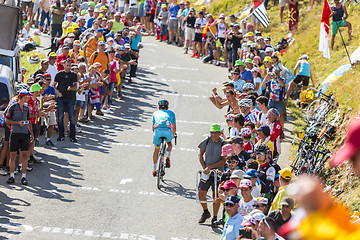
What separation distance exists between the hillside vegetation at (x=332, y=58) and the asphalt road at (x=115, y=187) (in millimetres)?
2282

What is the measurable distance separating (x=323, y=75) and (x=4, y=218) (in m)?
13.7

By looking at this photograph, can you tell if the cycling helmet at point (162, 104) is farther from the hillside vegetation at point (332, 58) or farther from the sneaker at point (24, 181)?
the hillside vegetation at point (332, 58)

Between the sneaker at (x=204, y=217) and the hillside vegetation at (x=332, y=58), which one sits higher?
the hillside vegetation at (x=332, y=58)

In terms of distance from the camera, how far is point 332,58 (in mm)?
21672

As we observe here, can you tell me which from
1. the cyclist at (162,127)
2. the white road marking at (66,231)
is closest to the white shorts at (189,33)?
the cyclist at (162,127)

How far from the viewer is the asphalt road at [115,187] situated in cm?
1039

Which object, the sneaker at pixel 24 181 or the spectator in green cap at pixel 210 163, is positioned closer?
the spectator in green cap at pixel 210 163

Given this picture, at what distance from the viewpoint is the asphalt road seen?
10391 mm

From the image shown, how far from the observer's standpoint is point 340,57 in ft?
69.6

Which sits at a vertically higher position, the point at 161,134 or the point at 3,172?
the point at 161,134

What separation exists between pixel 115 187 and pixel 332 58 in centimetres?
1183

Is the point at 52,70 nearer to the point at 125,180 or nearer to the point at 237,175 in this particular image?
the point at 125,180

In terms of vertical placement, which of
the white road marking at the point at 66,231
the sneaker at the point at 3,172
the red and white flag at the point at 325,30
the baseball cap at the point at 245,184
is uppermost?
the red and white flag at the point at 325,30

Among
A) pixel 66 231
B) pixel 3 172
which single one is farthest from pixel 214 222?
pixel 3 172
